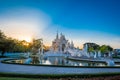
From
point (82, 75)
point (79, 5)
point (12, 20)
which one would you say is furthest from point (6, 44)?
point (82, 75)

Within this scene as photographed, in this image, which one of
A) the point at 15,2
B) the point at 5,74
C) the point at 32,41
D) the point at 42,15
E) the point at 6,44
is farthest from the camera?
the point at 32,41

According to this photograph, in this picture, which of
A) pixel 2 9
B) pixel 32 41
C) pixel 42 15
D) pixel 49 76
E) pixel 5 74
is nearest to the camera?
pixel 49 76

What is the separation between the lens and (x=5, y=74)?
10695mm

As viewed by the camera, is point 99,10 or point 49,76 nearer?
point 49,76

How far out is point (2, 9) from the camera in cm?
1848

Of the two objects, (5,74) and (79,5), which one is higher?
(79,5)

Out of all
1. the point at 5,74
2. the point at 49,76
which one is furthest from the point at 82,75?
the point at 5,74

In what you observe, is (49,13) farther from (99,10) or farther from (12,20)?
(99,10)

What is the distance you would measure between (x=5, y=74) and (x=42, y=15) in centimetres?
1125

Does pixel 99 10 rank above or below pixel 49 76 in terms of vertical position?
above

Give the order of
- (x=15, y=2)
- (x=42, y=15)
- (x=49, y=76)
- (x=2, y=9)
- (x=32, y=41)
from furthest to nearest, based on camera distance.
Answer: (x=32, y=41), (x=42, y=15), (x=2, y=9), (x=15, y=2), (x=49, y=76)

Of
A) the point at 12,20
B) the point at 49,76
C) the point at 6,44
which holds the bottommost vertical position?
the point at 49,76

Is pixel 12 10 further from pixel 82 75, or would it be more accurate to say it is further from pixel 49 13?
pixel 82 75

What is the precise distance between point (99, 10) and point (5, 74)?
1188 centimetres
